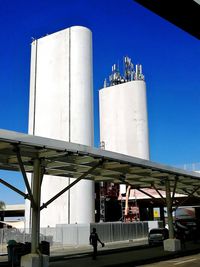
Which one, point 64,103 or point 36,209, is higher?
point 64,103

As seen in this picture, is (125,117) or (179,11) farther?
(125,117)

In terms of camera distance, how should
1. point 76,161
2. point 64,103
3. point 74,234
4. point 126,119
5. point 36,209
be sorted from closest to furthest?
point 36,209
point 76,161
point 74,234
point 64,103
point 126,119

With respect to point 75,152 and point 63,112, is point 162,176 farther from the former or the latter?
point 63,112

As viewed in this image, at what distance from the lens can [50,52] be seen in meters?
54.2

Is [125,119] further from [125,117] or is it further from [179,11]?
[179,11]

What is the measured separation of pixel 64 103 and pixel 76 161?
32.7 m

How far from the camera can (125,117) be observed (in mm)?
70750

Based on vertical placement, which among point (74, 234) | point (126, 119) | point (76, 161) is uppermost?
point (126, 119)

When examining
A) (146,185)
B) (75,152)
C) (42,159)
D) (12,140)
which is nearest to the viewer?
(12,140)

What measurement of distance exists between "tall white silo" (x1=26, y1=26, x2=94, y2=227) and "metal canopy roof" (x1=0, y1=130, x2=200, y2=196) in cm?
2113

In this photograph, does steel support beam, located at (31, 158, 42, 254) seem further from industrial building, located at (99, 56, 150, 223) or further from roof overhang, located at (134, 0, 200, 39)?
industrial building, located at (99, 56, 150, 223)

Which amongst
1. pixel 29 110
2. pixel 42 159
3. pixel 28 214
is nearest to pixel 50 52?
pixel 29 110

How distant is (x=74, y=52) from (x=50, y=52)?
4206 mm

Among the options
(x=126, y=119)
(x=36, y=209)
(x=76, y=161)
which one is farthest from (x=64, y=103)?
(x=36, y=209)
